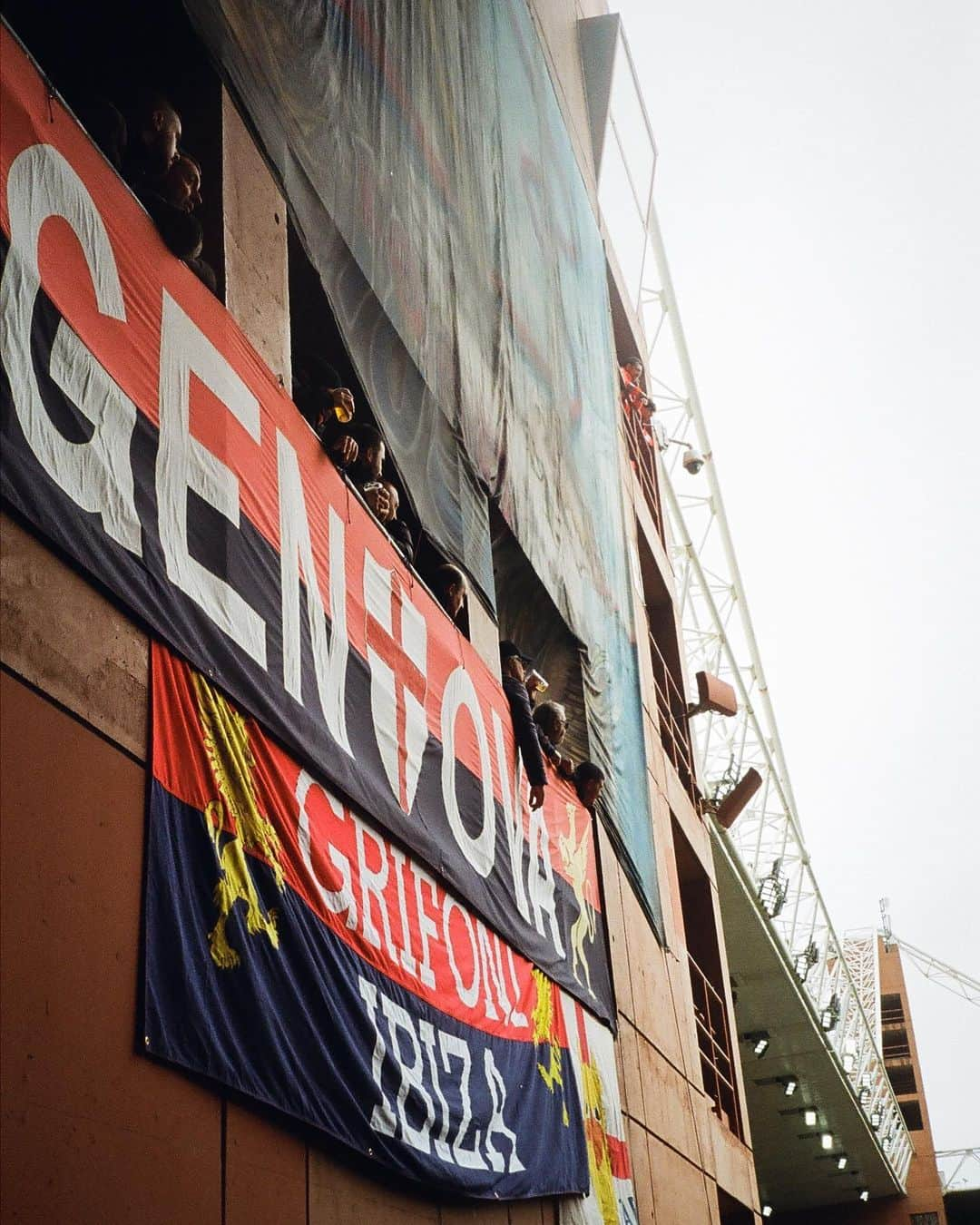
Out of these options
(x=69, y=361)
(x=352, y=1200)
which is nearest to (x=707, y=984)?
(x=352, y=1200)

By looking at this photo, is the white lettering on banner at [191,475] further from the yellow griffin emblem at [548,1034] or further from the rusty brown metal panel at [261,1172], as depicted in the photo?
the yellow griffin emblem at [548,1034]

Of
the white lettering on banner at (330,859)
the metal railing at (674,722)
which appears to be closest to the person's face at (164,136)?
the white lettering on banner at (330,859)

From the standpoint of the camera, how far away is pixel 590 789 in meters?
11.8

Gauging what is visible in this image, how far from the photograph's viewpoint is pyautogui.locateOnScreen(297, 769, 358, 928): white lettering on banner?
5.71 metres

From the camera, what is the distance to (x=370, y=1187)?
A: 5.95m

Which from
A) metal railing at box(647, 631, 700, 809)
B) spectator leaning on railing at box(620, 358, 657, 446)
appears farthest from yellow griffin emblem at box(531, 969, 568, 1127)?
spectator leaning on railing at box(620, 358, 657, 446)

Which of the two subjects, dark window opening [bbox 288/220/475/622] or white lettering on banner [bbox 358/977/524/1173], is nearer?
white lettering on banner [bbox 358/977/524/1173]

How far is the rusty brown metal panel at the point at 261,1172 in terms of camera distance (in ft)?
15.8

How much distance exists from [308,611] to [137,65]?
3406 mm

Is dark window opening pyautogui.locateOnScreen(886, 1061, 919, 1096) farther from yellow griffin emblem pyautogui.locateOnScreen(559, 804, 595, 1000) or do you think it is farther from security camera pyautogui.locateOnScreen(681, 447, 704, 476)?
yellow griffin emblem pyautogui.locateOnScreen(559, 804, 595, 1000)

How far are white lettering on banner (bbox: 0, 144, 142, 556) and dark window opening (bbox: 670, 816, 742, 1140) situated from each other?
13540mm

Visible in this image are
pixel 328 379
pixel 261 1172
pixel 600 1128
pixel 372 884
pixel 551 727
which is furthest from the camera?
pixel 551 727

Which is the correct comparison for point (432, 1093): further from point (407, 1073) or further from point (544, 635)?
point (544, 635)

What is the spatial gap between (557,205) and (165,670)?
11.6 m
